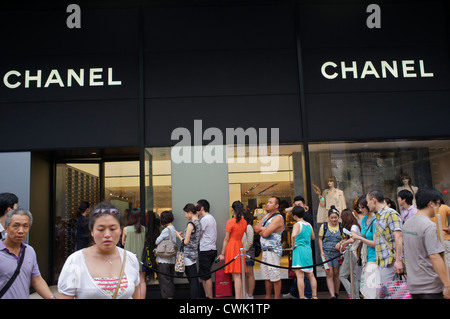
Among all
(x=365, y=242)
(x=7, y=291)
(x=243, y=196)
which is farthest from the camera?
(x=243, y=196)

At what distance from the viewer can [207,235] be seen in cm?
720

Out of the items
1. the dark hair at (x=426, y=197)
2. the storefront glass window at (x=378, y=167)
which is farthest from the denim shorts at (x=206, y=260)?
the dark hair at (x=426, y=197)

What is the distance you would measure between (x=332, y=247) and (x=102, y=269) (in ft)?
16.0

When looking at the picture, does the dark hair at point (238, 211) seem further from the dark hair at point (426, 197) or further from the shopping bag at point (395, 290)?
the dark hair at point (426, 197)

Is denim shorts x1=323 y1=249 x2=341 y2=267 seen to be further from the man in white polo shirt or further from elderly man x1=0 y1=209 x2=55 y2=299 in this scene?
elderly man x1=0 y1=209 x2=55 y2=299

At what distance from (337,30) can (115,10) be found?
177 inches

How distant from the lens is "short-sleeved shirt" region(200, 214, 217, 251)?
7.17m

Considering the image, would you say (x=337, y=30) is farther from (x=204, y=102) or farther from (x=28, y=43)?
(x=28, y=43)

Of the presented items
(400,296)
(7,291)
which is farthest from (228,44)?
(7,291)

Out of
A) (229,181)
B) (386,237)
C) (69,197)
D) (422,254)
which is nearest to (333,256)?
(386,237)

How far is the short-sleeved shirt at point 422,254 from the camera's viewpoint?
3.78 meters

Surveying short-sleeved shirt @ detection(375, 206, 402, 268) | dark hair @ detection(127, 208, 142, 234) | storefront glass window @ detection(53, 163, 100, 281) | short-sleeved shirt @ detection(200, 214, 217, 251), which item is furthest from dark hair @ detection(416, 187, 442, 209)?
storefront glass window @ detection(53, 163, 100, 281)

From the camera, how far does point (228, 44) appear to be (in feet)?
27.9

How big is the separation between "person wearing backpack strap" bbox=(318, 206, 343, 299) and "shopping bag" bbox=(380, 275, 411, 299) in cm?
232
